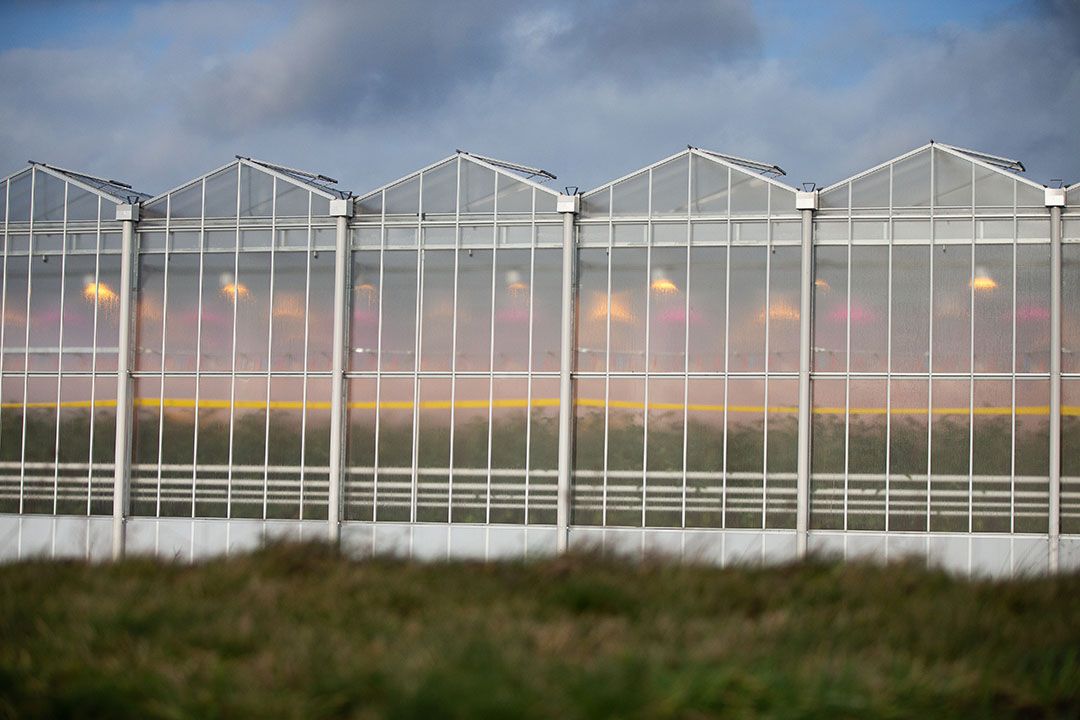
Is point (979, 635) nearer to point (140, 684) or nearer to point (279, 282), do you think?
point (140, 684)

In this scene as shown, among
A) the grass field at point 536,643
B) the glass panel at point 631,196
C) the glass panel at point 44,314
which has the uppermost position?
the glass panel at point 631,196

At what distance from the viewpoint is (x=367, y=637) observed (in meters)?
7.47

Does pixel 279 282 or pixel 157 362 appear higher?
pixel 279 282

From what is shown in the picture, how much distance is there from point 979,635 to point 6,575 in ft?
23.3

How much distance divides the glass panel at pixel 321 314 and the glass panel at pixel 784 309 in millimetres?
8744

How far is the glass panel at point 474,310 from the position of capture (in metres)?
25.2

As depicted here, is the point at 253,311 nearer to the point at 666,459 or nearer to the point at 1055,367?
the point at 666,459

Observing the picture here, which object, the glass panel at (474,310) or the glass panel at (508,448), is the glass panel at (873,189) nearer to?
the glass panel at (474,310)

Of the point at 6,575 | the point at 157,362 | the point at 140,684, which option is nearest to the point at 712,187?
the point at 157,362

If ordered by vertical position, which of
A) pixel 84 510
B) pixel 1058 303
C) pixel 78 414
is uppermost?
pixel 1058 303

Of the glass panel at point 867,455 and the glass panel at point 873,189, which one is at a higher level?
the glass panel at point 873,189

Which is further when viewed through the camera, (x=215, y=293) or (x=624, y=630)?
(x=215, y=293)

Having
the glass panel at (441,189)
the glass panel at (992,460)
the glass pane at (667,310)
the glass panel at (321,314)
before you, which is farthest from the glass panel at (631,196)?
the glass panel at (992,460)

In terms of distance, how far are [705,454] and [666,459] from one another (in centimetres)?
75
